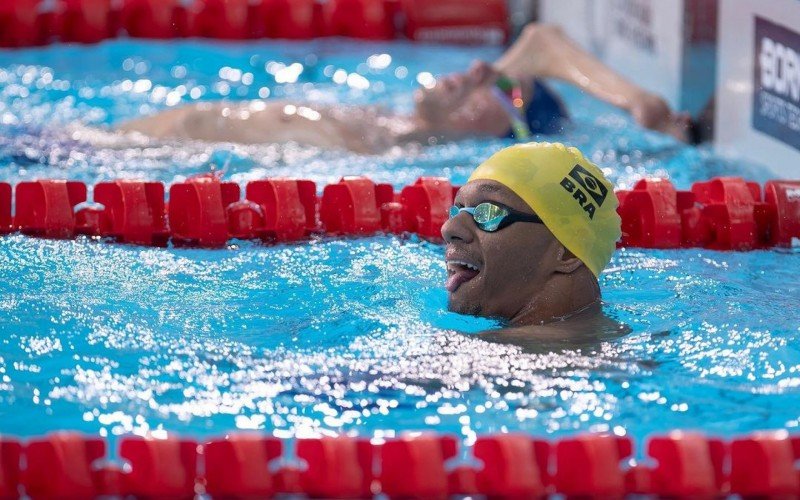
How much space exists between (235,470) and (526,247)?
4.07 feet

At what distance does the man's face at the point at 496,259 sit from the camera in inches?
133

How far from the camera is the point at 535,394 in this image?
3.03 metres

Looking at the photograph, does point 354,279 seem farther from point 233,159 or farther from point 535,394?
point 233,159

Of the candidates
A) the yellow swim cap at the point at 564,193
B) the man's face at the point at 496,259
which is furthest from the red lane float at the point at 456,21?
the man's face at the point at 496,259

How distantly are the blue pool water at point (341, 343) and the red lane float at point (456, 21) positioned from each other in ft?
11.2

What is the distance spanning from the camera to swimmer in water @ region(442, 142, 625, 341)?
3.39m

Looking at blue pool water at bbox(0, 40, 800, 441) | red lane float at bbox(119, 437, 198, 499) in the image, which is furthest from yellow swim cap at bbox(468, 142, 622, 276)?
red lane float at bbox(119, 437, 198, 499)

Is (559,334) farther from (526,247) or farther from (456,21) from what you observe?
(456,21)

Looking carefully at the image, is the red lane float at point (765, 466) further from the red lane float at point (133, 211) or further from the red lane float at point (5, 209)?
the red lane float at point (5, 209)

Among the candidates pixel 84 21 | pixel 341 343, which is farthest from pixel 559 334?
pixel 84 21

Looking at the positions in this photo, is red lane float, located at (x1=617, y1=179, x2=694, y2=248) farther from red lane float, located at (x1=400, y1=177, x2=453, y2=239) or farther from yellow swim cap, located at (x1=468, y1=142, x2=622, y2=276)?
yellow swim cap, located at (x1=468, y1=142, x2=622, y2=276)

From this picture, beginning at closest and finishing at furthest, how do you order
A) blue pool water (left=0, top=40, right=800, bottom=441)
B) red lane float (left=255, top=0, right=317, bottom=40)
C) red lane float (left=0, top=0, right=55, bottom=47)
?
blue pool water (left=0, top=40, right=800, bottom=441) → red lane float (left=0, top=0, right=55, bottom=47) → red lane float (left=255, top=0, right=317, bottom=40)

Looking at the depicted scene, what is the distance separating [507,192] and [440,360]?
1.77 ft

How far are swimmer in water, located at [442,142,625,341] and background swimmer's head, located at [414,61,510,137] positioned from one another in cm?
262
